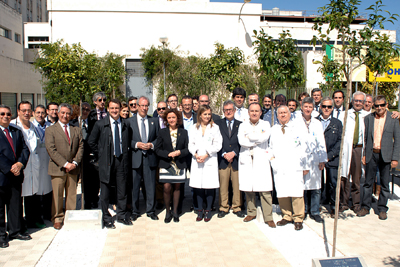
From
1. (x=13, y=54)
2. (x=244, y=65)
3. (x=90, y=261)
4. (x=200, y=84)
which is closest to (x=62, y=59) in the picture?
(x=90, y=261)

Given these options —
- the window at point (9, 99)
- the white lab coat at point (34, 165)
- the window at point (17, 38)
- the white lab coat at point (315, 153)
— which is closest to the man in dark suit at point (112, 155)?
the white lab coat at point (34, 165)

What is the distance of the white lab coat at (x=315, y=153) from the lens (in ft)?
18.0

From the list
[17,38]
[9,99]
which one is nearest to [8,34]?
[17,38]

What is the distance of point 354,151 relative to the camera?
241 inches

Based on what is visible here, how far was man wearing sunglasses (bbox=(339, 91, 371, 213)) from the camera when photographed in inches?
238

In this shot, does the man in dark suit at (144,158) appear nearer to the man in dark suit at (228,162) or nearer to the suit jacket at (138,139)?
the suit jacket at (138,139)

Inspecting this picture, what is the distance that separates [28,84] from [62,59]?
27057mm

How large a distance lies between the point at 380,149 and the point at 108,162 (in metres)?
4.89

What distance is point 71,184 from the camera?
5.46 meters

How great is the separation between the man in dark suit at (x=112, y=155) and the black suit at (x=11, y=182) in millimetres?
1053

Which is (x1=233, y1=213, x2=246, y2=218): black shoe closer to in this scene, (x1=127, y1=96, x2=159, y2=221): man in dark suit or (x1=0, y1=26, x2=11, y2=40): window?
(x1=127, y1=96, x2=159, y2=221): man in dark suit

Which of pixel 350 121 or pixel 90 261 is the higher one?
pixel 350 121

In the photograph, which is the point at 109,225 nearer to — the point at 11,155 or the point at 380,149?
the point at 11,155

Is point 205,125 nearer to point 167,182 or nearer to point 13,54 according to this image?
point 167,182
